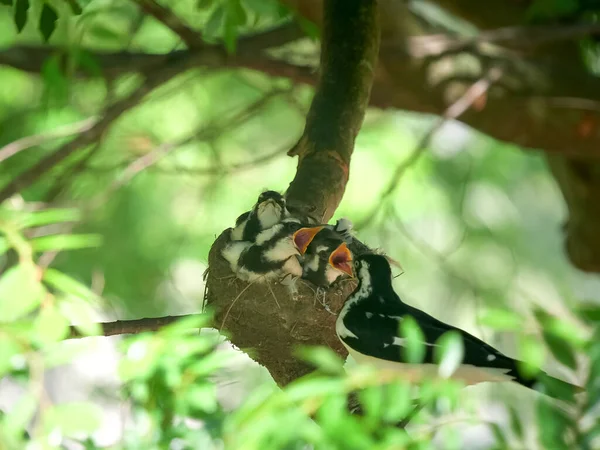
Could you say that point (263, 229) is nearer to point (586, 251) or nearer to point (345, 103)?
point (345, 103)

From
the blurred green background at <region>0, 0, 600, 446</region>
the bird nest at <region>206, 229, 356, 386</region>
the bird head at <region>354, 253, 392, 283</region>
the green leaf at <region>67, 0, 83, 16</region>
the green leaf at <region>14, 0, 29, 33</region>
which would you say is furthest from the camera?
the blurred green background at <region>0, 0, 600, 446</region>

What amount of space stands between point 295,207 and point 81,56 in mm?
1059

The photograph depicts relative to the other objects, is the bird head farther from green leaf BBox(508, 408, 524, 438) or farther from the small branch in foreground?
green leaf BBox(508, 408, 524, 438)

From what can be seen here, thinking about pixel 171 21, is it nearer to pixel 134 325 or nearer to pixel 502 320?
pixel 134 325

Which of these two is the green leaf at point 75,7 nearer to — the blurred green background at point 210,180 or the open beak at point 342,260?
the open beak at point 342,260

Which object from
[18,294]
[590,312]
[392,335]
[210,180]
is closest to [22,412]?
[18,294]

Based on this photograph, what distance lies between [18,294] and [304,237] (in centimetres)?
202

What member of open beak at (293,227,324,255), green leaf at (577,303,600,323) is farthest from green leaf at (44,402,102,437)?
open beak at (293,227,324,255)

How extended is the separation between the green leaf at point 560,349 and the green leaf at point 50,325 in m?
→ 0.64

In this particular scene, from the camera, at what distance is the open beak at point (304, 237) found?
10.1 ft

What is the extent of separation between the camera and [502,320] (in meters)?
1.05

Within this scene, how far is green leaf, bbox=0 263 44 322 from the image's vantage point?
1.11 meters

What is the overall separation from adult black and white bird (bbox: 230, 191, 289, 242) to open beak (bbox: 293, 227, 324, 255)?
3.6 inches

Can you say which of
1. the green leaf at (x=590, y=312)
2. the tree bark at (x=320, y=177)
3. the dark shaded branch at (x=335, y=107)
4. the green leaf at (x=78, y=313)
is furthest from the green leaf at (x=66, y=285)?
the dark shaded branch at (x=335, y=107)
